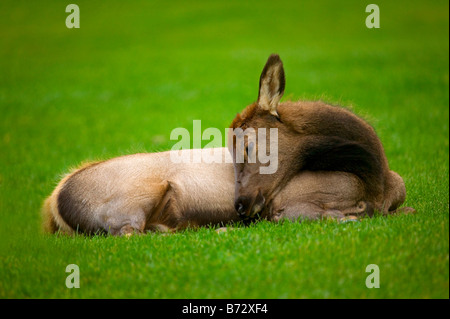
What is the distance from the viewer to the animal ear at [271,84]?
6.95 m

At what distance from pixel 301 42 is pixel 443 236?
26293 mm

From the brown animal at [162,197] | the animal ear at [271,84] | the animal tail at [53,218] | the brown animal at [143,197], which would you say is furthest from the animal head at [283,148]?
the animal tail at [53,218]

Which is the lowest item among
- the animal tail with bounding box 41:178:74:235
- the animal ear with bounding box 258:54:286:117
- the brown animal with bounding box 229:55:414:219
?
the animal tail with bounding box 41:178:74:235

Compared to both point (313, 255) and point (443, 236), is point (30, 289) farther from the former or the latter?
point (443, 236)

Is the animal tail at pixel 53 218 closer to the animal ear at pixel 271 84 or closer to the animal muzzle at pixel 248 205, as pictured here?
the animal muzzle at pixel 248 205

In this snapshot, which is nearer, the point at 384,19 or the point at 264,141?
the point at 264,141

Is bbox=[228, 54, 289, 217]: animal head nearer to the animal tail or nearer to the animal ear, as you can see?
the animal ear

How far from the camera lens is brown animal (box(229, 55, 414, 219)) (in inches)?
271

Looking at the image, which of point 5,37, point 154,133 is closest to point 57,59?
point 5,37

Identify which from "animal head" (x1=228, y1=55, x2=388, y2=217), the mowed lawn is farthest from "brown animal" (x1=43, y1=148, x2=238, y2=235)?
"animal head" (x1=228, y1=55, x2=388, y2=217)

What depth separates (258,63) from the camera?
2511 cm

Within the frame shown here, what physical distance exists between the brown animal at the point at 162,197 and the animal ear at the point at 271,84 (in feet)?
3.04
